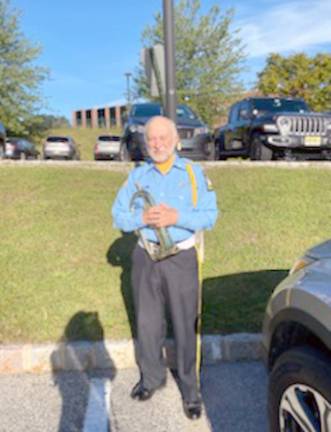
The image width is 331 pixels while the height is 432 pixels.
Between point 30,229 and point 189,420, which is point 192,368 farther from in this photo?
point 30,229

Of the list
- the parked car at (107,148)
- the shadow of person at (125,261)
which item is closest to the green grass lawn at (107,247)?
the shadow of person at (125,261)

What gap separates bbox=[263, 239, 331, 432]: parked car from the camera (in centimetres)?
213

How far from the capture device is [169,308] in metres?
3.17

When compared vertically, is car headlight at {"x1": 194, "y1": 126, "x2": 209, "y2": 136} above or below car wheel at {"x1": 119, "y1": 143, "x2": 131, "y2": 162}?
above

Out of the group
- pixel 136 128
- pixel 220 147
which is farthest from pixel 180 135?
pixel 220 147

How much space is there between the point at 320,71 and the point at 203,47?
863 centimetres

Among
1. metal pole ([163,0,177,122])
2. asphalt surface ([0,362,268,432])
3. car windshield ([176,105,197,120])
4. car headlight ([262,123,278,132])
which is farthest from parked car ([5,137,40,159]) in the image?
asphalt surface ([0,362,268,432])

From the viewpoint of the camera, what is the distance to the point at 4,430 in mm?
3047

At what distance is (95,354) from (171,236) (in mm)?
1381

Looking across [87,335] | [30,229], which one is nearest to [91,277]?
[87,335]

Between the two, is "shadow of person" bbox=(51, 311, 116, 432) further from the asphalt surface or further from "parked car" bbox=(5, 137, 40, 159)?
"parked car" bbox=(5, 137, 40, 159)

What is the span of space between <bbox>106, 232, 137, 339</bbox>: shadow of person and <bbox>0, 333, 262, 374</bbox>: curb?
243 millimetres

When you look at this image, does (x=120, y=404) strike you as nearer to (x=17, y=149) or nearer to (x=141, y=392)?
(x=141, y=392)

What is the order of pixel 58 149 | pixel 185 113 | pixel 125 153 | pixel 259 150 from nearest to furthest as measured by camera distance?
pixel 259 150 < pixel 125 153 < pixel 185 113 < pixel 58 149
